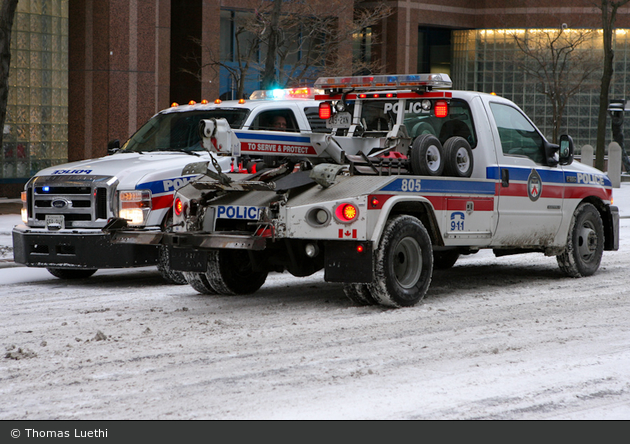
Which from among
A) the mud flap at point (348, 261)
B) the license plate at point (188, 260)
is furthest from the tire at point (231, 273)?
the mud flap at point (348, 261)

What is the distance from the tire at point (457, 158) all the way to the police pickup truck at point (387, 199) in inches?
0.5

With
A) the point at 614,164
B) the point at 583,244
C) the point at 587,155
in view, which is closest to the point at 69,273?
the point at 583,244

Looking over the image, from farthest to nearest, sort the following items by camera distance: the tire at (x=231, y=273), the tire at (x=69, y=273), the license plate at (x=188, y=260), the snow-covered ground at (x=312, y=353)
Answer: the tire at (x=69, y=273), the tire at (x=231, y=273), the license plate at (x=188, y=260), the snow-covered ground at (x=312, y=353)

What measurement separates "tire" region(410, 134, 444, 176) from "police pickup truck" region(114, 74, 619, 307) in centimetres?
1

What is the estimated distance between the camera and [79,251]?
9.34 metres

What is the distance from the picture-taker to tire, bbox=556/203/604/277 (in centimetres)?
1035

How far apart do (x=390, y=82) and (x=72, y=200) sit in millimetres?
3672

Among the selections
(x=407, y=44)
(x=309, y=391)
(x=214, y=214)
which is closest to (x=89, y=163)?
(x=214, y=214)

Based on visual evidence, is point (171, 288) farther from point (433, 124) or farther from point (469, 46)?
point (469, 46)

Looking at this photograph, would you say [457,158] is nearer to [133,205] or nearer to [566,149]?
[566,149]

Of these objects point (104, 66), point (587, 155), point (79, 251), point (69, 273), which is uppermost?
point (104, 66)

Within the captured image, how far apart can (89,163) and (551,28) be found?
35.8m

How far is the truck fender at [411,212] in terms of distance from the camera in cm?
757

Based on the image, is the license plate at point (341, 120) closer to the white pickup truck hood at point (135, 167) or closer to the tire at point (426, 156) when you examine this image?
the white pickup truck hood at point (135, 167)
